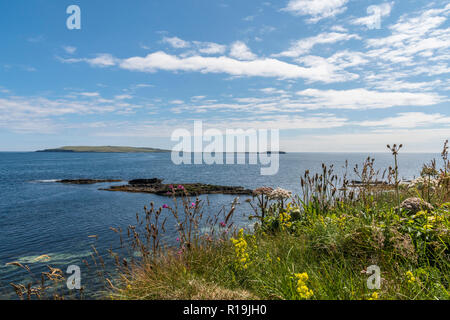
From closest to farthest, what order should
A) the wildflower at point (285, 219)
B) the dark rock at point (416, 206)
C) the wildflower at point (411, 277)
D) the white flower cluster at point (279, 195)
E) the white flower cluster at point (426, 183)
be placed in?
1. the wildflower at point (411, 277)
2. the dark rock at point (416, 206)
3. the wildflower at point (285, 219)
4. the white flower cluster at point (426, 183)
5. the white flower cluster at point (279, 195)

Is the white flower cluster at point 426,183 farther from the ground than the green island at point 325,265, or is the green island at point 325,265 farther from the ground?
the white flower cluster at point 426,183

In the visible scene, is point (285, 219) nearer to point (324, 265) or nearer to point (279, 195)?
point (279, 195)

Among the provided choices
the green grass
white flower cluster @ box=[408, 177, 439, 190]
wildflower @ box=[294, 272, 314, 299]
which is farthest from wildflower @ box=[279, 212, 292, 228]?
white flower cluster @ box=[408, 177, 439, 190]

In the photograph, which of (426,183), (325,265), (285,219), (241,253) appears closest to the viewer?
(325,265)

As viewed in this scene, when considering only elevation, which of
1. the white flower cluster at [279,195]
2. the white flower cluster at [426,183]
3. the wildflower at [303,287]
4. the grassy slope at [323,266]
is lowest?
the grassy slope at [323,266]

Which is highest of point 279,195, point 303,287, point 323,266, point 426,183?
point 426,183

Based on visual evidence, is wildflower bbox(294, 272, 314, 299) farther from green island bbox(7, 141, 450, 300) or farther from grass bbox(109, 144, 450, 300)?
green island bbox(7, 141, 450, 300)

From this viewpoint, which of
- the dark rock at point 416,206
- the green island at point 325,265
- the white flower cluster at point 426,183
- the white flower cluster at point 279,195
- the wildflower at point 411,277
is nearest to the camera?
the wildflower at point 411,277

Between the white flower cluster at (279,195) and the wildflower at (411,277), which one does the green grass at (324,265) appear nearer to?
the wildflower at (411,277)

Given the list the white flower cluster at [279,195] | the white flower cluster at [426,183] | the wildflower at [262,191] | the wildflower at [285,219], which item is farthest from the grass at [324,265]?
the wildflower at [262,191]

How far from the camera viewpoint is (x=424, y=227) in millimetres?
4285

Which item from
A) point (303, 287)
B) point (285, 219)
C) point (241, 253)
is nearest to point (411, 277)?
point (303, 287)

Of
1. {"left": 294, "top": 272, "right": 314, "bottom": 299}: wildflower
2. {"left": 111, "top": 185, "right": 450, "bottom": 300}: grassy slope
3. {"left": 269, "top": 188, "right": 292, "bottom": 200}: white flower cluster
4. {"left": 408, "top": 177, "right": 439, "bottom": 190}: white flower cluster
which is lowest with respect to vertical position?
{"left": 111, "top": 185, "right": 450, "bottom": 300}: grassy slope

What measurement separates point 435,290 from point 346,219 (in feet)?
7.31
